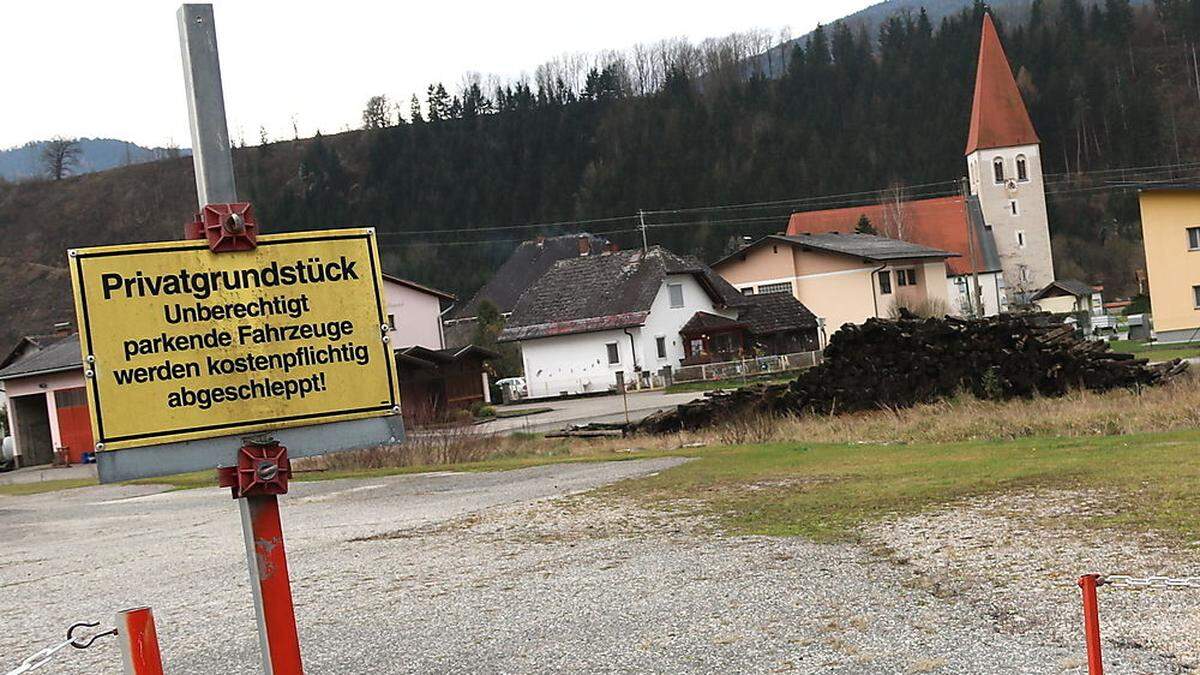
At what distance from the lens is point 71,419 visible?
171 feet

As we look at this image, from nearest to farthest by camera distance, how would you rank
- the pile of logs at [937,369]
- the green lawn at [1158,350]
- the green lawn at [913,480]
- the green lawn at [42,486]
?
the green lawn at [913,480], the pile of logs at [937,369], the green lawn at [42,486], the green lawn at [1158,350]

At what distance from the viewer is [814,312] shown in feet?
258

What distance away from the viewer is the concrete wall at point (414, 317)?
232 ft

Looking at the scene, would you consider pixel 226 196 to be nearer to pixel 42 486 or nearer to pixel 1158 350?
pixel 42 486

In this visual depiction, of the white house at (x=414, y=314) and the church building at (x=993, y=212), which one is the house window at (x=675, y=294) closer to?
the white house at (x=414, y=314)

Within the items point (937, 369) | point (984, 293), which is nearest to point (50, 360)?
point (937, 369)

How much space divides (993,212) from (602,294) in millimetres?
50440

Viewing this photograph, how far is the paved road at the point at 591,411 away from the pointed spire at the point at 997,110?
59404 millimetres

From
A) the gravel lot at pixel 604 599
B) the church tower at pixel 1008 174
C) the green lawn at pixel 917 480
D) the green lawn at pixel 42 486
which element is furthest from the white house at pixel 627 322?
the gravel lot at pixel 604 599

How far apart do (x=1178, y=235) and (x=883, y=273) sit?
22.7 meters

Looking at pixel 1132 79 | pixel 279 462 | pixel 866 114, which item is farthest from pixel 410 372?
pixel 1132 79

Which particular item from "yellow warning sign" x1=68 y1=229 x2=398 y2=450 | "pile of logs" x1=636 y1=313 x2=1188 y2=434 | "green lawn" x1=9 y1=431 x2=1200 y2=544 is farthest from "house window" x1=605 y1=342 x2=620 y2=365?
"yellow warning sign" x1=68 y1=229 x2=398 y2=450

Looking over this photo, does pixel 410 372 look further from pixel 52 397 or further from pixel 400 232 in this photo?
pixel 400 232

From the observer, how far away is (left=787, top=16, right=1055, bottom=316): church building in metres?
103
